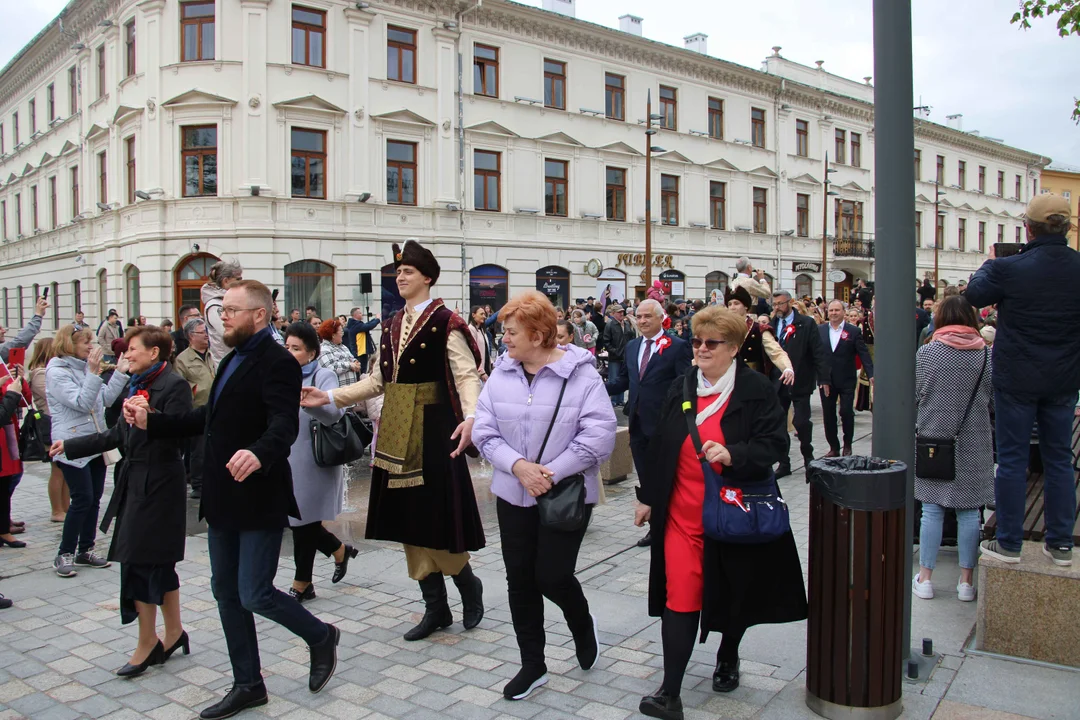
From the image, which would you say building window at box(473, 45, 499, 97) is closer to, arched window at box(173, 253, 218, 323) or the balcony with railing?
arched window at box(173, 253, 218, 323)

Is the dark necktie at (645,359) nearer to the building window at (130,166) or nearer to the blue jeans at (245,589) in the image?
the blue jeans at (245,589)

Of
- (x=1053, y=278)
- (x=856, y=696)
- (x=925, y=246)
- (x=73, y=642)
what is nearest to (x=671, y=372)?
(x=1053, y=278)

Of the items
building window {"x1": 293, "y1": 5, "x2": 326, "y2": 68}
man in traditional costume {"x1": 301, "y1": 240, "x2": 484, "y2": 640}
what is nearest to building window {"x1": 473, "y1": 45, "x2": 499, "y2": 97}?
building window {"x1": 293, "y1": 5, "x2": 326, "y2": 68}

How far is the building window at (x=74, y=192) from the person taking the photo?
30984 mm

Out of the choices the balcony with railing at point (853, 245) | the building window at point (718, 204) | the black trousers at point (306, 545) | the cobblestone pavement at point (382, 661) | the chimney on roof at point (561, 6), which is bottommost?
the cobblestone pavement at point (382, 661)

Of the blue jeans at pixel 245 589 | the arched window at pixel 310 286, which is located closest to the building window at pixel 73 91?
the arched window at pixel 310 286

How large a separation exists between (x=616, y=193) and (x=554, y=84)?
4.49m

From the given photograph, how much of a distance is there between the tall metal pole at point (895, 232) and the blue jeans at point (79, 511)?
5.50 metres

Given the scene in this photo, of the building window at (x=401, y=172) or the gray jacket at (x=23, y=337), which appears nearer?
the gray jacket at (x=23, y=337)

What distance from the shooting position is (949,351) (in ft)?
17.3

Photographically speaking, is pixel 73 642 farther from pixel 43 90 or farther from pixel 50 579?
pixel 43 90

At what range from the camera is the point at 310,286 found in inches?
977

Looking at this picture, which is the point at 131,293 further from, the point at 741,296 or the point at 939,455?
the point at 939,455

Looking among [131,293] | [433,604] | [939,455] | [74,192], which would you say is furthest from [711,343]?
[74,192]
